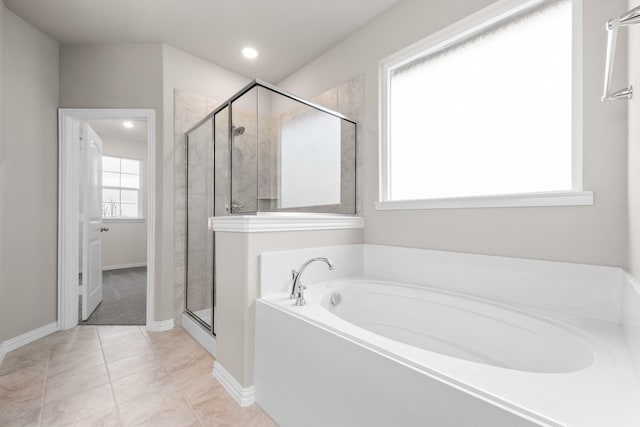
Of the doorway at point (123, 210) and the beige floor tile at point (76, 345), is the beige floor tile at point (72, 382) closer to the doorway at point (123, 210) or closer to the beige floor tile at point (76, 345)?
the beige floor tile at point (76, 345)

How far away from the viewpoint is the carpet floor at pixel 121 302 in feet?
8.78

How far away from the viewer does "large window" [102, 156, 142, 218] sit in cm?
525

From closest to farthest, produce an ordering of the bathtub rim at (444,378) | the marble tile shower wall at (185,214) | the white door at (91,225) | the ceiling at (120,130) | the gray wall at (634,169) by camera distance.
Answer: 1. the bathtub rim at (444,378)
2. the gray wall at (634,169)
3. the marble tile shower wall at (185,214)
4. the white door at (91,225)
5. the ceiling at (120,130)

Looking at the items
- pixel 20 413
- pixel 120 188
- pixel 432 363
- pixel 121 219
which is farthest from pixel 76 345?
pixel 120 188

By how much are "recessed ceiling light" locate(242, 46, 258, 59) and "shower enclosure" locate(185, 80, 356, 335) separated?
799 millimetres

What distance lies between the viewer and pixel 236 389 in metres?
1.55

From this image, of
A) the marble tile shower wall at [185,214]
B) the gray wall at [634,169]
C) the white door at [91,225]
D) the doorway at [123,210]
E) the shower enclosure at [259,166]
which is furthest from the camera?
the doorway at [123,210]

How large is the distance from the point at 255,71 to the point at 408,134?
1862 millimetres

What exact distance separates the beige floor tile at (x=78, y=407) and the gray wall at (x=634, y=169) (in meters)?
2.39

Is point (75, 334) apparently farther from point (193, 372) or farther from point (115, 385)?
point (193, 372)

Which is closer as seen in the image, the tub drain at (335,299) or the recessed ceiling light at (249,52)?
the tub drain at (335,299)

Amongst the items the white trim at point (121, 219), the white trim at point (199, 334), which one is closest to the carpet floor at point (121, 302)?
the white trim at point (199, 334)

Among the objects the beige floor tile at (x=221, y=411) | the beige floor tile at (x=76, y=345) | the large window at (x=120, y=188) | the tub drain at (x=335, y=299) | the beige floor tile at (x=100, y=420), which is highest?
the large window at (x=120, y=188)

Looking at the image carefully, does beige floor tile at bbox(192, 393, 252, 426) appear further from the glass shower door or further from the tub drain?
the glass shower door
